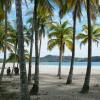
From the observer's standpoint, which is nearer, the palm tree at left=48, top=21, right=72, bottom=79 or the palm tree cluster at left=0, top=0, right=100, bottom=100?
the palm tree cluster at left=0, top=0, right=100, bottom=100

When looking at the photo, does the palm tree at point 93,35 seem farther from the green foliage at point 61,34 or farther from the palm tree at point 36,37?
the palm tree at point 36,37

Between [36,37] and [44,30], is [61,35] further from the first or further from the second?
[36,37]

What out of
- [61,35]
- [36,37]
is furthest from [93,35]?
[36,37]

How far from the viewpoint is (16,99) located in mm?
20172

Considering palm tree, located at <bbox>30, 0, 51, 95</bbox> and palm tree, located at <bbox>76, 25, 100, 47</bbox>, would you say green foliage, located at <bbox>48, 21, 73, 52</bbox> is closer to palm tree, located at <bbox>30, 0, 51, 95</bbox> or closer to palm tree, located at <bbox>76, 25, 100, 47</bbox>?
palm tree, located at <bbox>76, 25, 100, 47</bbox>

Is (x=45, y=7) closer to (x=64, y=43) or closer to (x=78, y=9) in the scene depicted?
(x=78, y=9)

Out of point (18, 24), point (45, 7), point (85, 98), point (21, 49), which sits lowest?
point (85, 98)

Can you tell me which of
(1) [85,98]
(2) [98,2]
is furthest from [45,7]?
(1) [85,98]

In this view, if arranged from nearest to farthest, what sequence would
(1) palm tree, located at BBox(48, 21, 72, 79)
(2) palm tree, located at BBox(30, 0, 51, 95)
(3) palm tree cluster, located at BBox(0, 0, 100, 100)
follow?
(3) palm tree cluster, located at BBox(0, 0, 100, 100) → (2) palm tree, located at BBox(30, 0, 51, 95) → (1) palm tree, located at BBox(48, 21, 72, 79)

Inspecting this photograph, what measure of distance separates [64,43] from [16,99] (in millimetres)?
28377

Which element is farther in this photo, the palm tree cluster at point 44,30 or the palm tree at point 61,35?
the palm tree at point 61,35

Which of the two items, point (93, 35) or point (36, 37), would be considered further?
point (93, 35)

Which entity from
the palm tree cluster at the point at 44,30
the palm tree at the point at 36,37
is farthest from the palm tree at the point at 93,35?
the palm tree at the point at 36,37

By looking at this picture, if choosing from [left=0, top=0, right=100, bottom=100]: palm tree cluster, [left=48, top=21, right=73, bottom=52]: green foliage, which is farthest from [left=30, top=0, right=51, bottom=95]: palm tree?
[left=48, top=21, right=73, bottom=52]: green foliage
